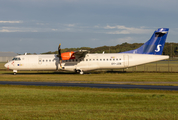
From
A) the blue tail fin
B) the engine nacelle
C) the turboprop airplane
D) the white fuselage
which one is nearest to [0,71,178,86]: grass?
the white fuselage

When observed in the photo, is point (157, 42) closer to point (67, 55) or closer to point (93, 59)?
point (93, 59)

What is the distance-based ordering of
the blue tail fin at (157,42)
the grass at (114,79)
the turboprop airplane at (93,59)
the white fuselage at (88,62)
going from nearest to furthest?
the grass at (114,79)
the turboprop airplane at (93,59)
the white fuselage at (88,62)
the blue tail fin at (157,42)

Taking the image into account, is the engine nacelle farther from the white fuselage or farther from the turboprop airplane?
the white fuselage

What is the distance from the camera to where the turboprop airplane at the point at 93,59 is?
128 feet

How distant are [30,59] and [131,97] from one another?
28971 millimetres

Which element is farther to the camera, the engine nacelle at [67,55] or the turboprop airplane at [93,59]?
the turboprop airplane at [93,59]

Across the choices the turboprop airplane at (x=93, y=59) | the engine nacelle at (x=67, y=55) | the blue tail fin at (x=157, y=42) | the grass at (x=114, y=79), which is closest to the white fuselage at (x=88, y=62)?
the turboprop airplane at (x=93, y=59)

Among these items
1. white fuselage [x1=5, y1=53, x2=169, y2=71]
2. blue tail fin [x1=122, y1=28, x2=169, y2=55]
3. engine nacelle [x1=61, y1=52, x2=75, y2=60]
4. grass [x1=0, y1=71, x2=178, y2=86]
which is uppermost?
blue tail fin [x1=122, y1=28, x2=169, y2=55]

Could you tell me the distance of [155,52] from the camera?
4050 centimetres

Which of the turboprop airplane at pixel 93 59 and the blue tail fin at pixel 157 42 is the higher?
the blue tail fin at pixel 157 42

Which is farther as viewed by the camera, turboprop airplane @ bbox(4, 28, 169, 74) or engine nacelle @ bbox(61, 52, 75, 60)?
turboprop airplane @ bbox(4, 28, 169, 74)

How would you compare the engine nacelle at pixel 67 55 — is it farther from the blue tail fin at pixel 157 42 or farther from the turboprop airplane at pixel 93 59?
the blue tail fin at pixel 157 42

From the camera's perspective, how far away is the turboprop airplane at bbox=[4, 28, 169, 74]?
128ft

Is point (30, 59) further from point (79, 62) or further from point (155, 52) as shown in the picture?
point (155, 52)
